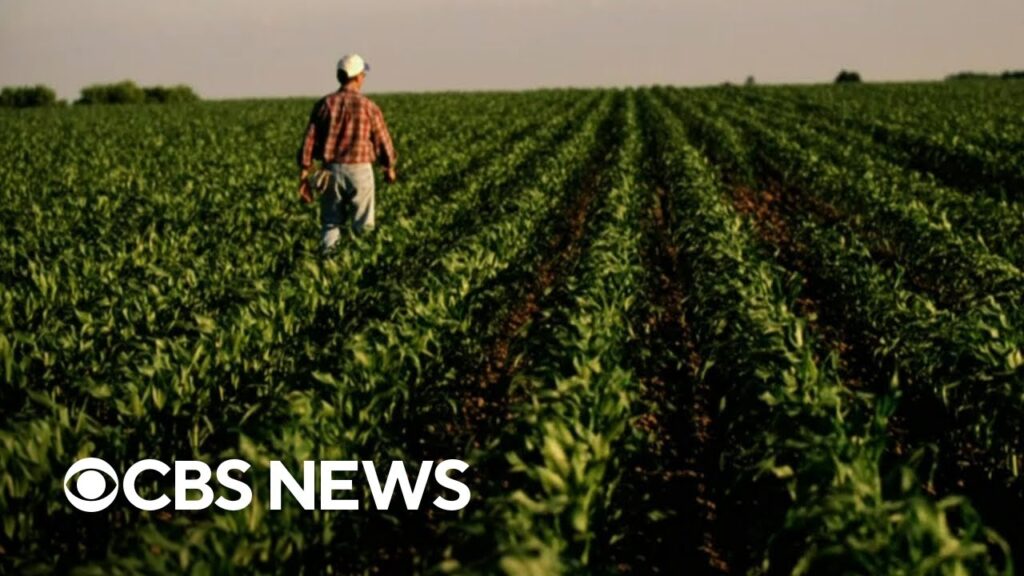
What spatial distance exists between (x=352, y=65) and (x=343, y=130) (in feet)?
2.28

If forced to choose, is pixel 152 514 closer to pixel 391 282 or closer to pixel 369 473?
pixel 369 473

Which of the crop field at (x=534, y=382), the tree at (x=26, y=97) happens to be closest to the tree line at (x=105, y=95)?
the tree at (x=26, y=97)

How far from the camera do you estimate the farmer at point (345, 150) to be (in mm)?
9336

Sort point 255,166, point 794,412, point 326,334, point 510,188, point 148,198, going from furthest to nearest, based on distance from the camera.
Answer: point 255,166 → point 510,188 → point 148,198 → point 326,334 → point 794,412

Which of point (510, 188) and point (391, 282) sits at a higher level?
point (510, 188)

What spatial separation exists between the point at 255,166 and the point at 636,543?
16161 millimetres

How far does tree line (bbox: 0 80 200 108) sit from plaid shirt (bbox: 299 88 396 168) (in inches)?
2675

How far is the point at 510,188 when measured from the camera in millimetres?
16250

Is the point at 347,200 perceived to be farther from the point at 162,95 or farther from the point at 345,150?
the point at 162,95

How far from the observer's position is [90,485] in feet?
13.9

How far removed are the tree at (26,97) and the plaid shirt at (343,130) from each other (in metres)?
69.1


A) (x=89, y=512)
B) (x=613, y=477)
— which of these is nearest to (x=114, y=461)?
(x=89, y=512)

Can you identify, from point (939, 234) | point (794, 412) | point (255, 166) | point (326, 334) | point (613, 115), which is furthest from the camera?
point (613, 115)

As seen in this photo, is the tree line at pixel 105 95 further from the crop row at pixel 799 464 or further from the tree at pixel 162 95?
the crop row at pixel 799 464
